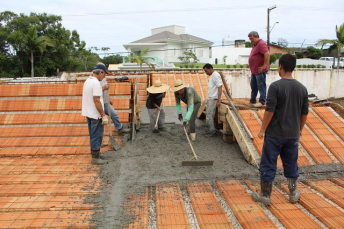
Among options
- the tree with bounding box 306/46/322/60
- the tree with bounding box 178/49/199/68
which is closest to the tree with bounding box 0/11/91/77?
the tree with bounding box 178/49/199/68

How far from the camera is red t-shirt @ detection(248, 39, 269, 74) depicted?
5079mm

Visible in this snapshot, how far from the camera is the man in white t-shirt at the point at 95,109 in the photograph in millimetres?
4113

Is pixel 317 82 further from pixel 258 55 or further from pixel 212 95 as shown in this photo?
pixel 212 95

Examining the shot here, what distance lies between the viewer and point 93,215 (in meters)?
2.90

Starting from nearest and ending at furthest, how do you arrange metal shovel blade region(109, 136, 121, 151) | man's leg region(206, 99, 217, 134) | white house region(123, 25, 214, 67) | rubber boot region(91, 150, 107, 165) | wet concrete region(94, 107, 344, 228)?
wet concrete region(94, 107, 344, 228) < rubber boot region(91, 150, 107, 165) < metal shovel blade region(109, 136, 121, 151) < man's leg region(206, 99, 217, 134) < white house region(123, 25, 214, 67)

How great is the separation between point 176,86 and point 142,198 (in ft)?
7.98

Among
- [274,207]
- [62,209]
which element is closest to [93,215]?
[62,209]

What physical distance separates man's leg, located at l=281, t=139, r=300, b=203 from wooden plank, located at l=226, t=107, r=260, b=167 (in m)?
0.97

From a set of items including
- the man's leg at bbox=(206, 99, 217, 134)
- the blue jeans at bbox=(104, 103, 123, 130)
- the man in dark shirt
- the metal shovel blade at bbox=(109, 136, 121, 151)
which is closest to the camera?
the man in dark shirt

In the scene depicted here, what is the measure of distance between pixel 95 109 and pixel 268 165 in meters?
2.61

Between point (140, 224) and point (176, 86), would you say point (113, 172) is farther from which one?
point (176, 86)

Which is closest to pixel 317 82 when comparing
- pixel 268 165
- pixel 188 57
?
pixel 268 165

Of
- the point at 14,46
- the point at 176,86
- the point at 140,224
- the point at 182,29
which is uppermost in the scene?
the point at 182,29

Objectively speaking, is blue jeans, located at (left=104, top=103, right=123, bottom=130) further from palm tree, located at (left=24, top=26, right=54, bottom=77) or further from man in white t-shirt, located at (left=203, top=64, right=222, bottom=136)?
palm tree, located at (left=24, top=26, right=54, bottom=77)
